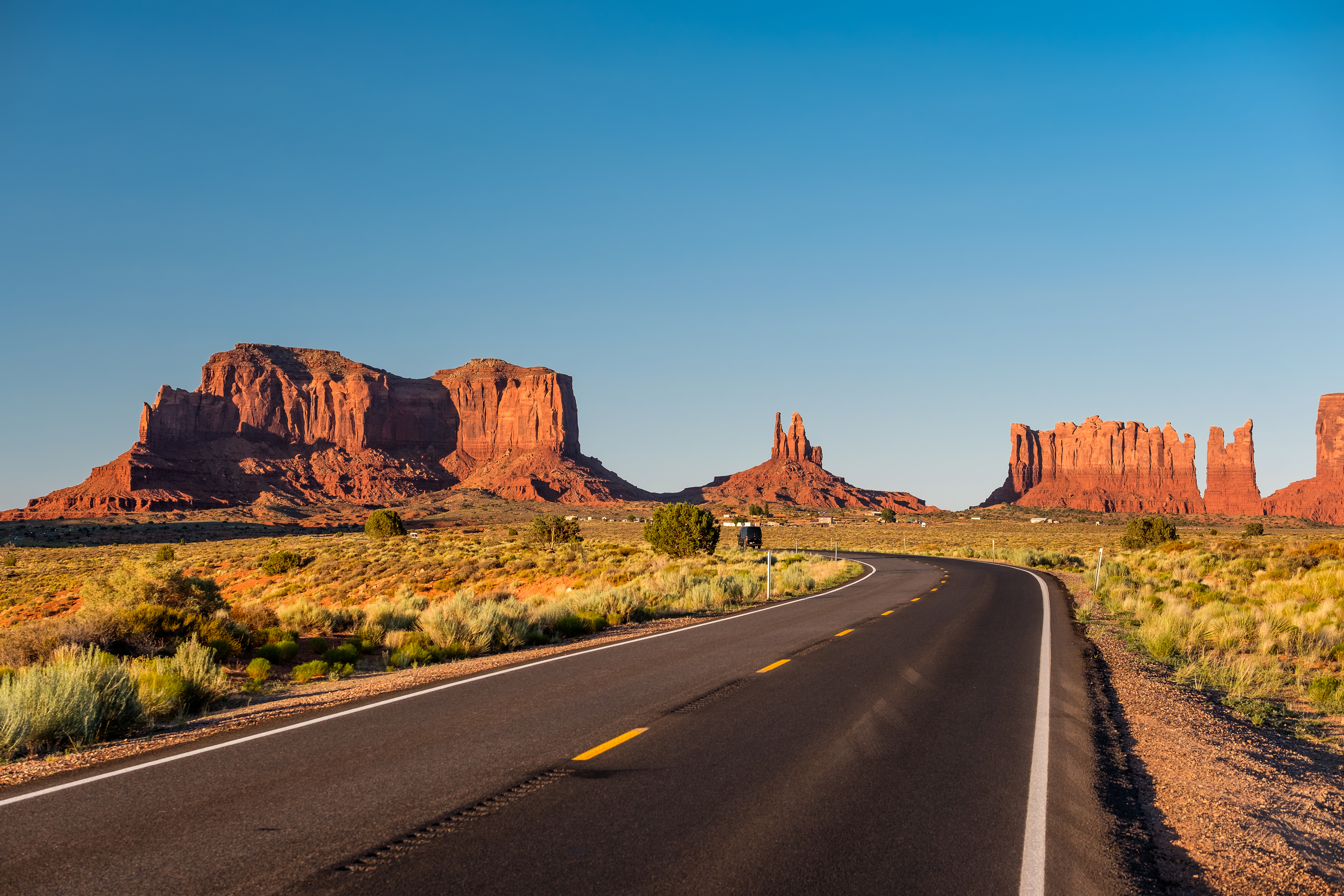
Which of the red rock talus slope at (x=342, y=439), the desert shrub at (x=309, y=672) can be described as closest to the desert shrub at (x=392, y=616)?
the desert shrub at (x=309, y=672)

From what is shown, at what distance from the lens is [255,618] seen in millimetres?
18578

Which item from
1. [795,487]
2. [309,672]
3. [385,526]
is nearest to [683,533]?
[385,526]

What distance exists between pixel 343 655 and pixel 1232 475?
194241 mm

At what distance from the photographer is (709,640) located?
14.6m

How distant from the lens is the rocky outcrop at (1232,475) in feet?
542

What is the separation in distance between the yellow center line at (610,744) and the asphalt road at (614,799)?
1.5 inches

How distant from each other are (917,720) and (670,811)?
3.86 meters

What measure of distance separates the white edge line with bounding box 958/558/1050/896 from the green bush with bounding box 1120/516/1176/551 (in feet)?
157

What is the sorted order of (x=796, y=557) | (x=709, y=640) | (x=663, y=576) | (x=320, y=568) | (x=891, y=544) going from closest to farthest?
(x=709, y=640) → (x=663, y=576) → (x=320, y=568) → (x=796, y=557) → (x=891, y=544)

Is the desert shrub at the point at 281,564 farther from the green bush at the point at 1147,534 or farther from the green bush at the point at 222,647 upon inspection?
the green bush at the point at 1147,534

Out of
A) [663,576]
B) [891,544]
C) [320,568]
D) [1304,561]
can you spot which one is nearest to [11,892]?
[663,576]

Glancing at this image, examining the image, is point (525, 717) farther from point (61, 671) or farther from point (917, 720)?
point (61, 671)

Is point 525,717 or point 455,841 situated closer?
point 455,841

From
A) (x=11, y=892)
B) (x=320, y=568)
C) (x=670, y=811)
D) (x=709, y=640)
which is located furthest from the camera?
(x=320, y=568)
